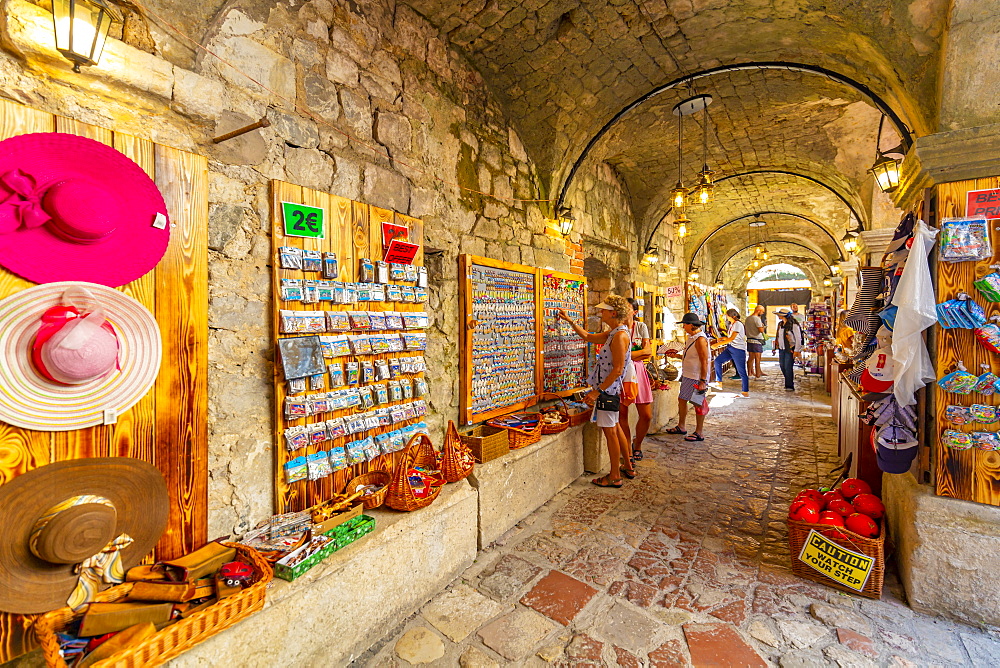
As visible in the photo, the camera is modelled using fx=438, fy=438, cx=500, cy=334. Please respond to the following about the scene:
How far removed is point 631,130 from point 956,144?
398 cm

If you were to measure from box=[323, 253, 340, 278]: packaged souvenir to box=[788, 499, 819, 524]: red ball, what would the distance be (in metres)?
3.28

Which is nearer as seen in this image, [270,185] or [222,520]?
[222,520]

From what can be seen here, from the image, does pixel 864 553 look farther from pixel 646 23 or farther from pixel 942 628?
pixel 646 23

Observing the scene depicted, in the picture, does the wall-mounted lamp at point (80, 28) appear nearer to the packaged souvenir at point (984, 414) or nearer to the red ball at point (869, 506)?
the packaged souvenir at point (984, 414)

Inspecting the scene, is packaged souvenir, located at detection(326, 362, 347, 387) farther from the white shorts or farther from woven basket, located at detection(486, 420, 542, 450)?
the white shorts

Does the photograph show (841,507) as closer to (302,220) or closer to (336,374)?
(336,374)

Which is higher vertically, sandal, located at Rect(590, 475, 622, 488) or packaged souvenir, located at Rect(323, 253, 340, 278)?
packaged souvenir, located at Rect(323, 253, 340, 278)

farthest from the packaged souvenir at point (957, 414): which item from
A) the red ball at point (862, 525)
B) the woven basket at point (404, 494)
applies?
the woven basket at point (404, 494)

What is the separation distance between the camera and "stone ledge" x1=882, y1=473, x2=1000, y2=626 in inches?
90.7

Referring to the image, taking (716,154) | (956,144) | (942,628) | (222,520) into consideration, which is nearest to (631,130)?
(716,154)

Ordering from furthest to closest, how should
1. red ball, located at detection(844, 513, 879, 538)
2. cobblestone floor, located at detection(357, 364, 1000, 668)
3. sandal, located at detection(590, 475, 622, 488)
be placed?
sandal, located at detection(590, 475, 622, 488), red ball, located at detection(844, 513, 879, 538), cobblestone floor, located at detection(357, 364, 1000, 668)

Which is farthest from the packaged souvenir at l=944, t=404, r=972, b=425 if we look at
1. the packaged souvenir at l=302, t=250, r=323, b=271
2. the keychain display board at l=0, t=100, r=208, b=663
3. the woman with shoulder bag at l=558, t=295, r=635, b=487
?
the keychain display board at l=0, t=100, r=208, b=663

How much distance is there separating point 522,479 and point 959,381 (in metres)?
2.78

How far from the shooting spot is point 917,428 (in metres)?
2.64
